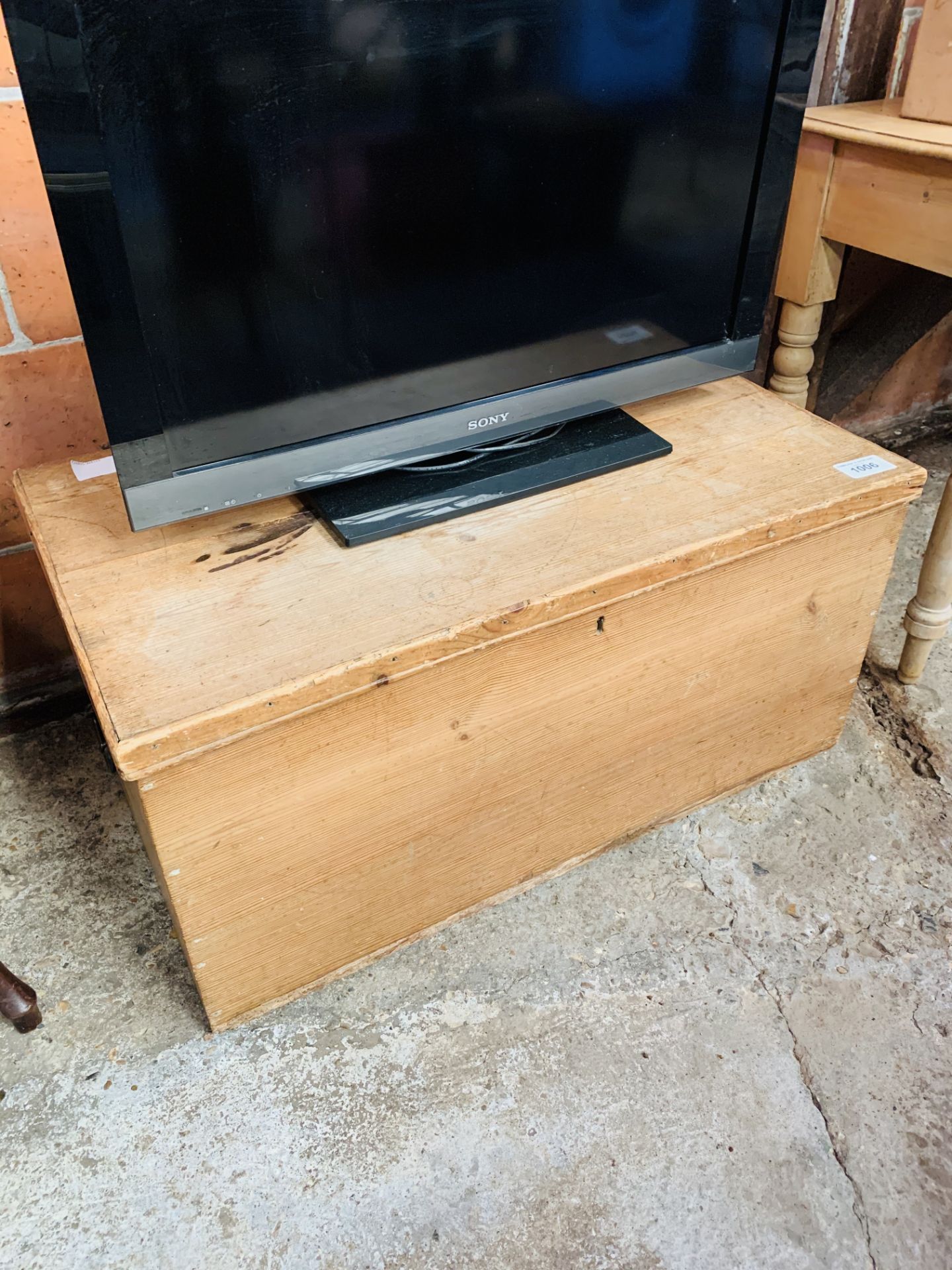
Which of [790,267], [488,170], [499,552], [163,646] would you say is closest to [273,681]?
[163,646]

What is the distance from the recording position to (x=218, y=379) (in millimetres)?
906

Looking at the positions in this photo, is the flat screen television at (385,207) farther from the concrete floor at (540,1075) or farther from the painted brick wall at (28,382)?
the concrete floor at (540,1075)

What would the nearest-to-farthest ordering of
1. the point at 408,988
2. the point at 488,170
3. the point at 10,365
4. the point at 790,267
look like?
the point at 488,170 < the point at 408,988 < the point at 10,365 < the point at 790,267

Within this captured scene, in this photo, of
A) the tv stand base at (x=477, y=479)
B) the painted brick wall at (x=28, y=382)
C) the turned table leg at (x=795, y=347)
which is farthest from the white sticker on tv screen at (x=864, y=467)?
the painted brick wall at (x=28, y=382)

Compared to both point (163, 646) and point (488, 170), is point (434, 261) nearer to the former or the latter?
point (488, 170)

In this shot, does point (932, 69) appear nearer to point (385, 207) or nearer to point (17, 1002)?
point (385, 207)

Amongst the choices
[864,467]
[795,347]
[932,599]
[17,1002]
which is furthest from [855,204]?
[17,1002]

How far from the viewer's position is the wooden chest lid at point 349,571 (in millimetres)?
825

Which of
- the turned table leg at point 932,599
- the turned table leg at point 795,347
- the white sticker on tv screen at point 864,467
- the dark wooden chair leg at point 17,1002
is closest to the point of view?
the dark wooden chair leg at point 17,1002

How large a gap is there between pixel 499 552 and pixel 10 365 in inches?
28.1

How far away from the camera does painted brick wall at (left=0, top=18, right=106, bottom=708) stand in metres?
1.12

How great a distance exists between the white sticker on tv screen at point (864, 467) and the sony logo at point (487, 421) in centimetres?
39

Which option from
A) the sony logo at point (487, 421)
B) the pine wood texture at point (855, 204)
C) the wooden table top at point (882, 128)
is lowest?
the sony logo at point (487, 421)

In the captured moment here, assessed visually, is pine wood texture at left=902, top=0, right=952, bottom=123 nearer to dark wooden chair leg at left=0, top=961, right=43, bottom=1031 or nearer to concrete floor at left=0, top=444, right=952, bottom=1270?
concrete floor at left=0, top=444, right=952, bottom=1270
